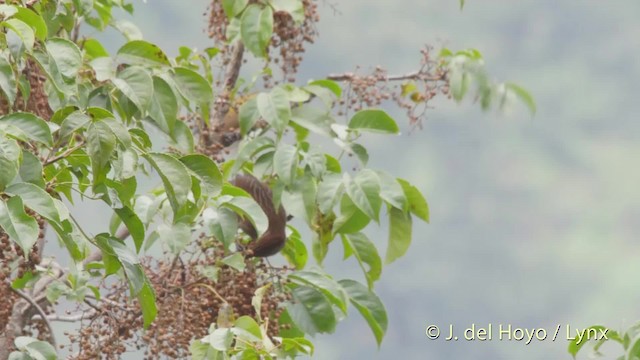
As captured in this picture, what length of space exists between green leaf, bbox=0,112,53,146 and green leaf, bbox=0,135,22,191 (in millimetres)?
96

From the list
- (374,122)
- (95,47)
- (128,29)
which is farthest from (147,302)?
(128,29)

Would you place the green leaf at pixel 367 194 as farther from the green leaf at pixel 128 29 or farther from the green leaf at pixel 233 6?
the green leaf at pixel 128 29

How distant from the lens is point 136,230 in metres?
1.78

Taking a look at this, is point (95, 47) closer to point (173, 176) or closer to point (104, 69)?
point (104, 69)

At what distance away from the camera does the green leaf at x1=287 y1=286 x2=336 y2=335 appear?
7.07ft

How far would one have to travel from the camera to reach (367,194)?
2086mm

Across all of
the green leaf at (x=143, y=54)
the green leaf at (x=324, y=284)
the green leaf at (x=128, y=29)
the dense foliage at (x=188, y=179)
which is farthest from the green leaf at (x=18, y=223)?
the green leaf at (x=128, y=29)

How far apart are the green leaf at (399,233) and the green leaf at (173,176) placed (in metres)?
0.62

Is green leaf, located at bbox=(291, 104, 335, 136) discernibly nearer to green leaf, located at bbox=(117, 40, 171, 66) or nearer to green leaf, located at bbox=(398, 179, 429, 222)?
green leaf, located at bbox=(398, 179, 429, 222)

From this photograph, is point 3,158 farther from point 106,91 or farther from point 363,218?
point 363,218

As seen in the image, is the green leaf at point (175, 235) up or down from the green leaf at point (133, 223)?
up

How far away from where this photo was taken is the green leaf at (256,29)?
7.66ft

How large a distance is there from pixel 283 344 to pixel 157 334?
227mm

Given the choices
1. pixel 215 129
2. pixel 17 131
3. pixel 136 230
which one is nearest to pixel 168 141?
pixel 215 129
